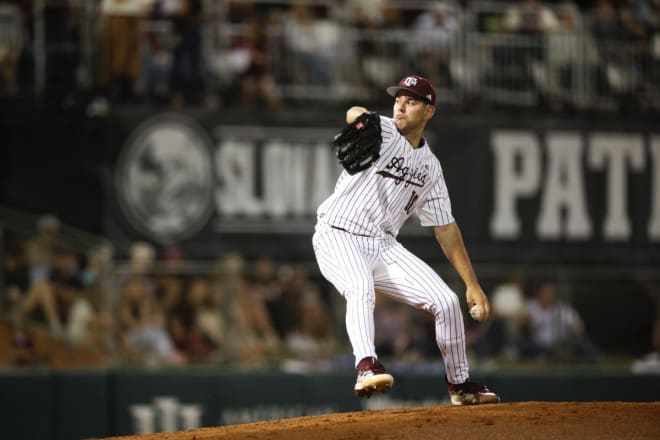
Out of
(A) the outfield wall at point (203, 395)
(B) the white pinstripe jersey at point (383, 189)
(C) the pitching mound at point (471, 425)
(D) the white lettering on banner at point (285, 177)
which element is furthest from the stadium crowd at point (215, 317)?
(B) the white pinstripe jersey at point (383, 189)

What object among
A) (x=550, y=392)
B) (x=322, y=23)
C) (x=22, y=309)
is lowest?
(x=550, y=392)

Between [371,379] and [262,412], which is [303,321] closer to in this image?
[262,412]

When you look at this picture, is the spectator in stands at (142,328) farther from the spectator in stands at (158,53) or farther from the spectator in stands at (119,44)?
the spectator in stands at (158,53)

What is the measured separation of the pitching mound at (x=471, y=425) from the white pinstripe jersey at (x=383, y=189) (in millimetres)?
1210

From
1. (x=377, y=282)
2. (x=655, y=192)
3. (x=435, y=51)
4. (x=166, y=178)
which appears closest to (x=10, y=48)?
(x=166, y=178)

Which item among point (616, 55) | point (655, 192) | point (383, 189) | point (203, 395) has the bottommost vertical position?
point (203, 395)

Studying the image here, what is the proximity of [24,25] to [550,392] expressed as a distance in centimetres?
746

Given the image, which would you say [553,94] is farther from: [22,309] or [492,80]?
[22,309]

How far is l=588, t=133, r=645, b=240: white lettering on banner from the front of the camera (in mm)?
16672

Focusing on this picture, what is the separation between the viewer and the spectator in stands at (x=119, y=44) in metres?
14.9

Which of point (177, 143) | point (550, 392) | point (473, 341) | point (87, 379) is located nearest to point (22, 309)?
point (87, 379)

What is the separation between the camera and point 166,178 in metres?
15.5

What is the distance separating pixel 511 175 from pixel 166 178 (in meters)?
4.52

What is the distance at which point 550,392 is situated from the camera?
534 inches
